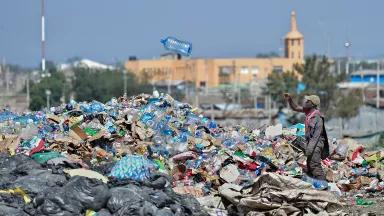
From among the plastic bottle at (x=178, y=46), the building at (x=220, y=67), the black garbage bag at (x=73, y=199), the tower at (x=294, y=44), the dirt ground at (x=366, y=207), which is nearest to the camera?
the black garbage bag at (x=73, y=199)

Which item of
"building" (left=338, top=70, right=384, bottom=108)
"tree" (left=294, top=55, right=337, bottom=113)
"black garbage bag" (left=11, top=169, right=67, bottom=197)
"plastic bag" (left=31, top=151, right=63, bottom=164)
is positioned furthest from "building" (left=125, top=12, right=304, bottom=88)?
"black garbage bag" (left=11, top=169, right=67, bottom=197)

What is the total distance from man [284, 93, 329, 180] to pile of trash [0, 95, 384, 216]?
A: 17cm

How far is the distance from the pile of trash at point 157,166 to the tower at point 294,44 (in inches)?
2683

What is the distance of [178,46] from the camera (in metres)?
14.2

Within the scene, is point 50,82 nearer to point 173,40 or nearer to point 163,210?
point 173,40

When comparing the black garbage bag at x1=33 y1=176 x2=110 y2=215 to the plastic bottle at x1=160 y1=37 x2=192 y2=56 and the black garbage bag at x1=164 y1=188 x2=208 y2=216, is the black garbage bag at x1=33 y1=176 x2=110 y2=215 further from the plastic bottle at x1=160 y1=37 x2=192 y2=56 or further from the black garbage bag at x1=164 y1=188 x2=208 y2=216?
the plastic bottle at x1=160 y1=37 x2=192 y2=56

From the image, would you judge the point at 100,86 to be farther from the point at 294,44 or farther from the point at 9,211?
the point at 9,211

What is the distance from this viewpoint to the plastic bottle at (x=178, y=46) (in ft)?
45.9

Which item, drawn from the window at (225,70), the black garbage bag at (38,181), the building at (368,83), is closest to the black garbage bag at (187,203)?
the black garbage bag at (38,181)

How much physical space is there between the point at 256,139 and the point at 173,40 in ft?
8.02

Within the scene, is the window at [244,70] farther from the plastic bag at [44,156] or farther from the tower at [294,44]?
the plastic bag at [44,156]

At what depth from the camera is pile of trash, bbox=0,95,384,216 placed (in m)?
8.21

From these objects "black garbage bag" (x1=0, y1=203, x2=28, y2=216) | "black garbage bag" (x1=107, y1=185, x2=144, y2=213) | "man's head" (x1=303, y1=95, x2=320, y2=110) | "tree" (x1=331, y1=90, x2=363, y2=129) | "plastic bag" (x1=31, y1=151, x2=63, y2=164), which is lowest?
"tree" (x1=331, y1=90, x2=363, y2=129)

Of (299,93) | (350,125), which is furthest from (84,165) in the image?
(299,93)
